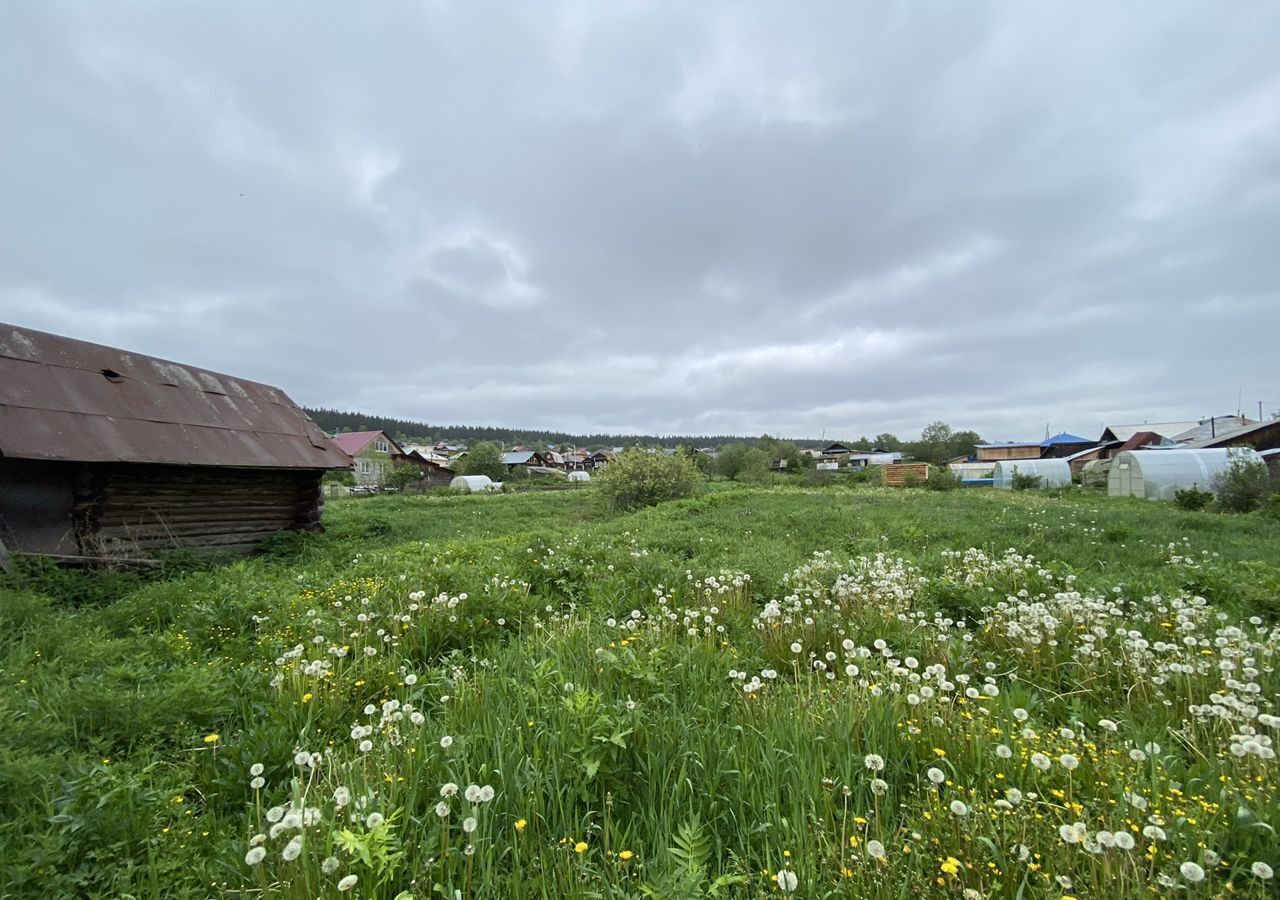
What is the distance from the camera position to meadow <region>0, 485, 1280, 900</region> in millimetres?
1858

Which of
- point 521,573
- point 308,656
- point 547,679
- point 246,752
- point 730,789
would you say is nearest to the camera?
point 730,789

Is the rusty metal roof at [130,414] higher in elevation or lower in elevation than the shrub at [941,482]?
higher

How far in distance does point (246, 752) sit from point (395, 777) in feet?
3.84

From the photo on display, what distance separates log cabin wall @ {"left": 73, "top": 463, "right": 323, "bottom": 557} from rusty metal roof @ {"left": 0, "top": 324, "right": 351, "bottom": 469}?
1.64 feet

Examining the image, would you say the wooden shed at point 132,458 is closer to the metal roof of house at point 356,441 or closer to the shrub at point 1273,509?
the shrub at point 1273,509

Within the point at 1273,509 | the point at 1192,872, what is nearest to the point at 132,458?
the point at 1192,872

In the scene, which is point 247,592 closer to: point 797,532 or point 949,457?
point 797,532

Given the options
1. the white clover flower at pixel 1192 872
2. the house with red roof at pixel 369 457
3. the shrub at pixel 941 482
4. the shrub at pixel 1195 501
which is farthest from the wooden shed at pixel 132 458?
the house with red roof at pixel 369 457

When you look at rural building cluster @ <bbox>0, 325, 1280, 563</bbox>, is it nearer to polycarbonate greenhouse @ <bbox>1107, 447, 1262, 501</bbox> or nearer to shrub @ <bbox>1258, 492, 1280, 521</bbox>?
shrub @ <bbox>1258, 492, 1280, 521</bbox>

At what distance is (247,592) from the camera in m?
5.82

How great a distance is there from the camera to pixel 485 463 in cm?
6288

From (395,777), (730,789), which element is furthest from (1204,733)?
(395,777)

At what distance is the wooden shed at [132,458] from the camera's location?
7789 mm

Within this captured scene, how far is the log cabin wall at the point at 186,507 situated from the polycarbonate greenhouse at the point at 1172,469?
33763 mm
